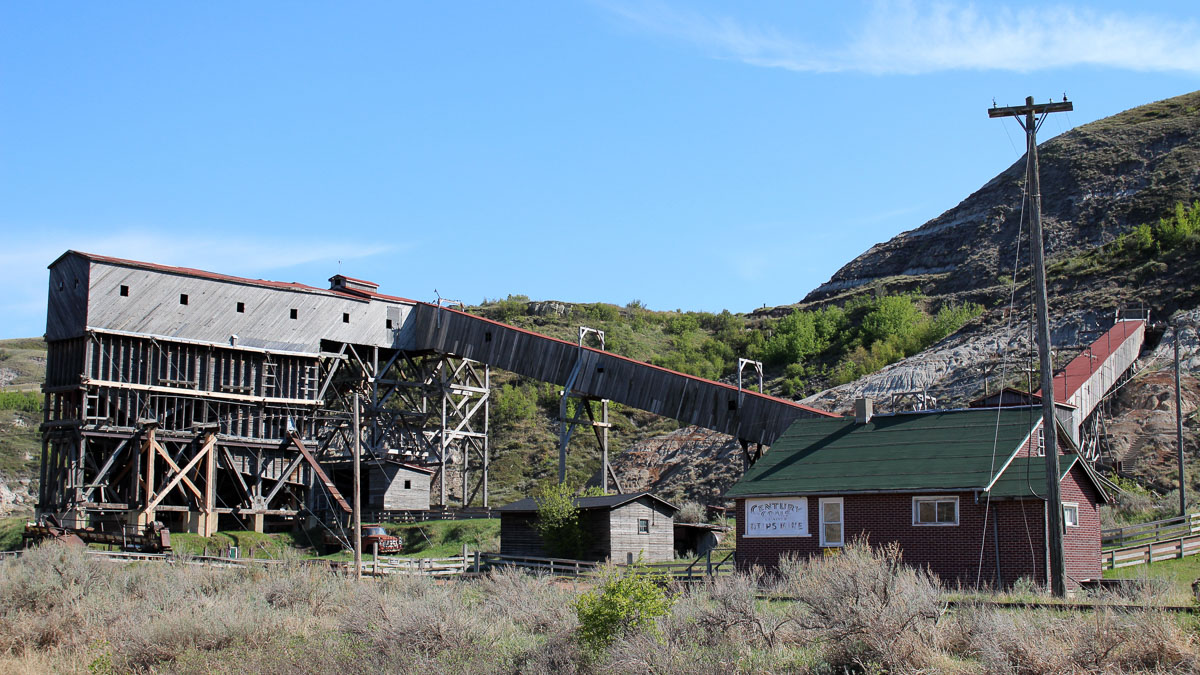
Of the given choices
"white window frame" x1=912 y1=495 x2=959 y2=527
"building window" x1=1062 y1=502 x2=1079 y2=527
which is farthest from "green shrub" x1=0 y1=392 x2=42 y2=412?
"building window" x1=1062 y1=502 x2=1079 y2=527

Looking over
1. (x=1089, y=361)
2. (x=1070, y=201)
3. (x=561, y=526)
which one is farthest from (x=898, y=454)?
(x=1070, y=201)

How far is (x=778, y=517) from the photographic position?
3147cm

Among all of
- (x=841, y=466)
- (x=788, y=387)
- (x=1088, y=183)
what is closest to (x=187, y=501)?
(x=841, y=466)

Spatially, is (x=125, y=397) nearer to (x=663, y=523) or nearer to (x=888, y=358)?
(x=663, y=523)

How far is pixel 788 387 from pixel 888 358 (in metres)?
7.60

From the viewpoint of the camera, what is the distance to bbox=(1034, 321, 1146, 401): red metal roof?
4825 cm

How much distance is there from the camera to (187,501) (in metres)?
51.3

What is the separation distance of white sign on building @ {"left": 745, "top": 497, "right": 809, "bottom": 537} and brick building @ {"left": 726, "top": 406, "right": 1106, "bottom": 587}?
0.03 metres

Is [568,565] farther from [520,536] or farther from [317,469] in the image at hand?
[317,469]

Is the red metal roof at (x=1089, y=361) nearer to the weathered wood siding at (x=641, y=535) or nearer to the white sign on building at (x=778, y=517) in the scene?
the weathered wood siding at (x=641, y=535)

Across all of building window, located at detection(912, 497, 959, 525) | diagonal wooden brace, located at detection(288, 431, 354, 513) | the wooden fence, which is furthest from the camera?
diagonal wooden brace, located at detection(288, 431, 354, 513)

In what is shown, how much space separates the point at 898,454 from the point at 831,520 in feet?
9.03

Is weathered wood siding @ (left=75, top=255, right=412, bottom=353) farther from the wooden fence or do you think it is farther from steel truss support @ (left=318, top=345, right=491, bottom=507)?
the wooden fence

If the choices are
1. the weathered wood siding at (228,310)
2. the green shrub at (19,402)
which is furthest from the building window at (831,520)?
the green shrub at (19,402)
